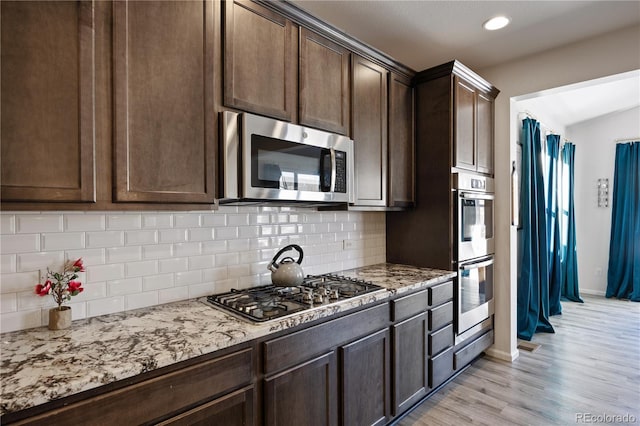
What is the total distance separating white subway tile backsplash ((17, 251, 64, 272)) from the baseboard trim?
3.52 metres

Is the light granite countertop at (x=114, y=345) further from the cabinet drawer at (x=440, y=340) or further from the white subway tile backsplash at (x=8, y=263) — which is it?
the cabinet drawer at (x=440, y=340)

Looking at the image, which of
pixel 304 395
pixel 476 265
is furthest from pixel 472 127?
pixel 304 395

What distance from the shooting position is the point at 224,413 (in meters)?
1.37

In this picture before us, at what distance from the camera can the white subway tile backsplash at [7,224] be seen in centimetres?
140

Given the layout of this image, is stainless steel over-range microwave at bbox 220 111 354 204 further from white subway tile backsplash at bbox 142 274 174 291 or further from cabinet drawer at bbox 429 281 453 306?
cabinet drawer at bbox 429 281 453 306

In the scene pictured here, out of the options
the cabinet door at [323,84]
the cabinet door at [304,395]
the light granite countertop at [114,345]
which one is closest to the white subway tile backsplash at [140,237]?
the light granite countertop at [114,345]

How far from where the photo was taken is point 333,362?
5.96 ft

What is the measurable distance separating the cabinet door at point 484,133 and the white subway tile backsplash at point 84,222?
2889mm

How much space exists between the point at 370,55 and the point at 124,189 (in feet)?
6.30

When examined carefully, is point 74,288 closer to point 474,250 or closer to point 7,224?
point 7,224

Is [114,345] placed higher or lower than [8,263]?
lower

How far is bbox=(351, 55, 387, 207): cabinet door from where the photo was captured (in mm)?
2424

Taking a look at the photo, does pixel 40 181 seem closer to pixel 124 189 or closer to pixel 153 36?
pixel 124 189

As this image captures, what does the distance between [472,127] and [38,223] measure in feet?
9.98
